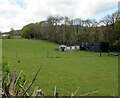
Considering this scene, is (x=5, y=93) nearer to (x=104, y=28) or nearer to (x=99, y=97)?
(x=99, y=97)

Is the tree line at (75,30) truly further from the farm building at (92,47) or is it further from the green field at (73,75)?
the green field at (73,75)

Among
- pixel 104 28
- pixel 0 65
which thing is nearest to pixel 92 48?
pixel 104 28

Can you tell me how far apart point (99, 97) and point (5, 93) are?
3542 mm

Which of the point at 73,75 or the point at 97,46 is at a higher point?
the point at 97,46

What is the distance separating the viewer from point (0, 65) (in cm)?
233

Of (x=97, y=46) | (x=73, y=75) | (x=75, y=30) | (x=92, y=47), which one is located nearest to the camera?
(x=73, y=75)

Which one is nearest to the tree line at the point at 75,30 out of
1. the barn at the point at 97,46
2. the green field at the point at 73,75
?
the barn at the point at 97,46

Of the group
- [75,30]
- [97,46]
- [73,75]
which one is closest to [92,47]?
[97,46]

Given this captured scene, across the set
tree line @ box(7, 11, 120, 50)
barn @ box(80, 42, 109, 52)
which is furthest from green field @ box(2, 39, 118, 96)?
tree line @ box(7, 11, 120, 50)

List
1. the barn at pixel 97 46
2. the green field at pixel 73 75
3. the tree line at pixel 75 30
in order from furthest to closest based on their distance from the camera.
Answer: the tree line at pixel 75 30
the barn at pixel 97 46
the green field at pixel 73 75

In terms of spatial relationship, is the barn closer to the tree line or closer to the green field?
the tree line

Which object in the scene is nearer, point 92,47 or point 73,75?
point 73,75

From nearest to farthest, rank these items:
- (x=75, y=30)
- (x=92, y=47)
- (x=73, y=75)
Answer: (x=73, y=75) → (x=92, y=47) → (x=75, y=30)

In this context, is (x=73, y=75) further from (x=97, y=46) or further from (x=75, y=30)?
(x=75, y=30)
